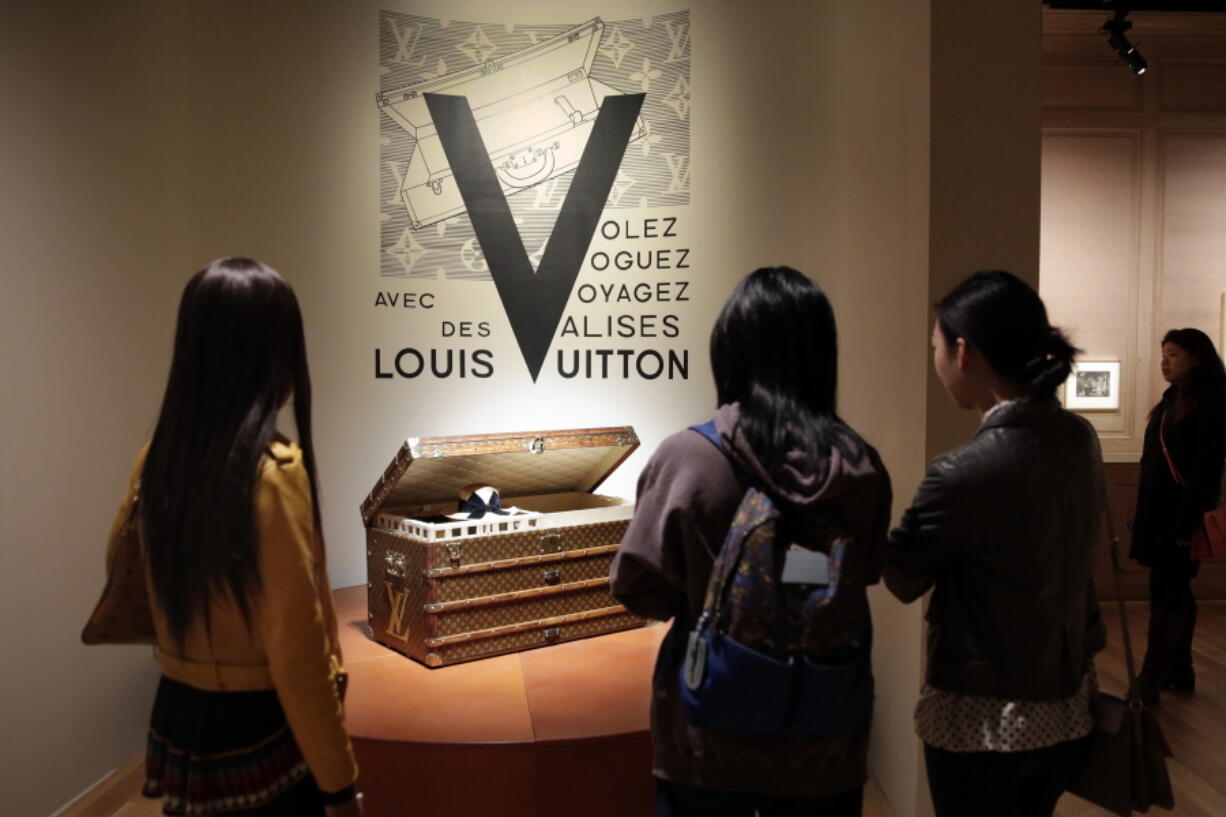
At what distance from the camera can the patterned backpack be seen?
157 cm

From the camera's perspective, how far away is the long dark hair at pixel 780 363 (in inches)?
64.7

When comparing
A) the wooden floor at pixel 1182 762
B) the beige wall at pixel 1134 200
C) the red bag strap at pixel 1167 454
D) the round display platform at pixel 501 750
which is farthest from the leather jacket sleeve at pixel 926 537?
the beige wall at pixel 1134 200

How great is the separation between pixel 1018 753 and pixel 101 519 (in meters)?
3.15

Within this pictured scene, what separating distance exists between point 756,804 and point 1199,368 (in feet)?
13.1

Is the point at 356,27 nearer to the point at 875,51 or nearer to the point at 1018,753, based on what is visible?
the point at 875,51

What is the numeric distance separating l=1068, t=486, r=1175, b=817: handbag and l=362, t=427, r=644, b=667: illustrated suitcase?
1745 millimetres

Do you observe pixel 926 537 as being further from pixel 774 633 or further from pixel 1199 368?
pixel 1199 368

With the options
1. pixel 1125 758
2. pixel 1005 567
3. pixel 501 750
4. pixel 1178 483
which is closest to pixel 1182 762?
pixel 1178 483

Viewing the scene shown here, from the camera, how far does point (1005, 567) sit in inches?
70.3

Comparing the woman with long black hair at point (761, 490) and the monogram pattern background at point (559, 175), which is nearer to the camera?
the woman with long black hair at point (761, 490)

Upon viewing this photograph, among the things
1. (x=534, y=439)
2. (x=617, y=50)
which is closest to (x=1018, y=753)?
(x=534, y=439)

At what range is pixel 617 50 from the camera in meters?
4.25

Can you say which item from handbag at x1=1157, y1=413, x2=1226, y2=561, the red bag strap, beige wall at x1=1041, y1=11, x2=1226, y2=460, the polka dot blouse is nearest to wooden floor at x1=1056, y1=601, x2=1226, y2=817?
handbag at x1=1157, y1=413, x2=1226, y2=561

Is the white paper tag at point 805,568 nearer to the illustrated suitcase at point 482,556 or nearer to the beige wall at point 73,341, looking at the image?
the illustrated suitcase at point 482,556
